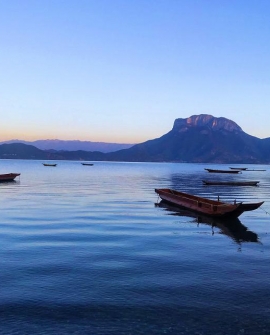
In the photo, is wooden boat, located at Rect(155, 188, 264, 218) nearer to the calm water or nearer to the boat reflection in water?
the boat reflection in water

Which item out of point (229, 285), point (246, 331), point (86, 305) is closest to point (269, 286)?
point (229, 285)

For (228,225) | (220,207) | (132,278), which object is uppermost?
(220,207)

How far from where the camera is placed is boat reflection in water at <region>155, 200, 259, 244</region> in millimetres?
24906

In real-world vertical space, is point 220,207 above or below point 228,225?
above

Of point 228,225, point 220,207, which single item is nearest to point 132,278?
point 228,225

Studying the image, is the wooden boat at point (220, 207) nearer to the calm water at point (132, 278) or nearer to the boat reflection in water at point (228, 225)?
the boat reflection in water at point (228, 225)

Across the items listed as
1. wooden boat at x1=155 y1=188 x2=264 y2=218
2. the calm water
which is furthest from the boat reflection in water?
wooden boat at x1=155 y1=188 x2=264 y2=218

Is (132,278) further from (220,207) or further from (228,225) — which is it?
(220,207)

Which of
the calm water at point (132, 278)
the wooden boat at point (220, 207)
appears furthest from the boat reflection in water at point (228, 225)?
the wooden boat at point (220, 207)

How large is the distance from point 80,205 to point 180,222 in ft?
46.7

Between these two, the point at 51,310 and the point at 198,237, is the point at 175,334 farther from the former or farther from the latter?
the point at 198,237

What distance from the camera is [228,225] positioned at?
29938 mm

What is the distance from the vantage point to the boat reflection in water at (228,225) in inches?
981

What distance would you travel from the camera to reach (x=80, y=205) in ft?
134
